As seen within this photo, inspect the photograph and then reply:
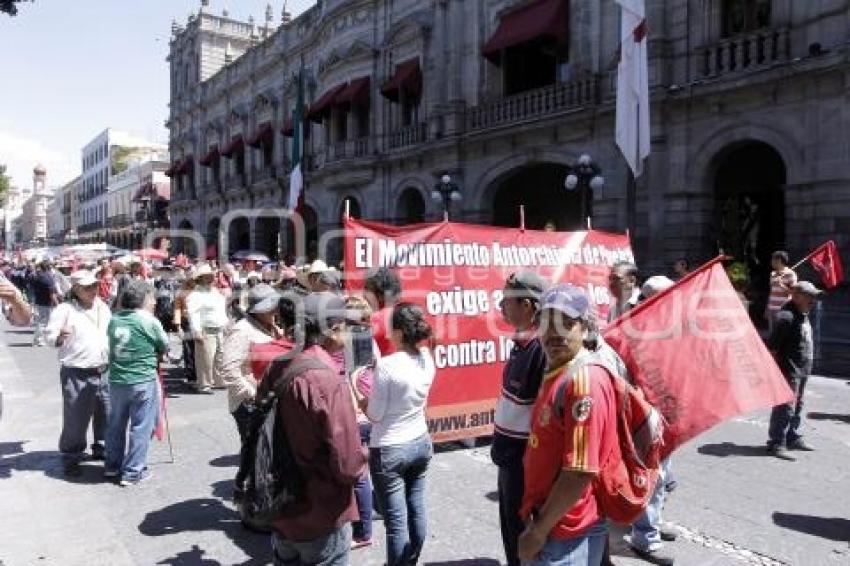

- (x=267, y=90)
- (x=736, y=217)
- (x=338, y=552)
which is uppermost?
(x=267, y=90)

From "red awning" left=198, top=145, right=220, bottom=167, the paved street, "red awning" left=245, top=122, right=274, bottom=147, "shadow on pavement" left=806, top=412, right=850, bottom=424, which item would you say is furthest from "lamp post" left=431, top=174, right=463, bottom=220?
"red awning" left=198, top=145, right=220, bottom=167

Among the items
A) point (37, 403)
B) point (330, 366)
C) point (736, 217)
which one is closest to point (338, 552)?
point (330, 366)

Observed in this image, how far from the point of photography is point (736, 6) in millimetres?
14891

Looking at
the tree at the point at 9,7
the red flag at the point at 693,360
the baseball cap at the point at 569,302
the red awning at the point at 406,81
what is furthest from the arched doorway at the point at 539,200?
the baseball cap at the point at 569,302

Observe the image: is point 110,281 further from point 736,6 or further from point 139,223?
point 139,223

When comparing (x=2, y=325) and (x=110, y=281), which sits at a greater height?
(x=110, y=281)

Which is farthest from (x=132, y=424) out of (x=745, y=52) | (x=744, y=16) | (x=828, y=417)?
(x=744, y=16)

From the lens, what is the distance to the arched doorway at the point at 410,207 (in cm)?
2352

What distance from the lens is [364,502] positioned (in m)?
4.40

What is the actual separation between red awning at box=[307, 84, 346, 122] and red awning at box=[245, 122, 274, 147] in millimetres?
6208

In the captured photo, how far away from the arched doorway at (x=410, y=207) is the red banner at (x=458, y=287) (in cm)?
1688

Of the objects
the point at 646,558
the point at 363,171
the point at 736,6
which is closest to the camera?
the point at 646,558

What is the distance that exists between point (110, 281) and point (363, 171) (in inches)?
479

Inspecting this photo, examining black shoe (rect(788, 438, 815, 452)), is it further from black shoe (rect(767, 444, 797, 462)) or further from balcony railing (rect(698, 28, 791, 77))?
balcony railing (rect(698, 28, 791, 77))
